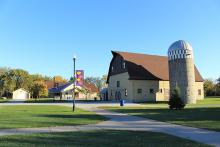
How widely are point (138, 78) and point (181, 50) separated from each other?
1011 centimetres

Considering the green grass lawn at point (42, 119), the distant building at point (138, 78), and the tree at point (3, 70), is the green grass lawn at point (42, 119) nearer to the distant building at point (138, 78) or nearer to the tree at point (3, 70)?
the distant building at point (138, 78)

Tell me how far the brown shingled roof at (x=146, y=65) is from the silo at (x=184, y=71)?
8.52 metres

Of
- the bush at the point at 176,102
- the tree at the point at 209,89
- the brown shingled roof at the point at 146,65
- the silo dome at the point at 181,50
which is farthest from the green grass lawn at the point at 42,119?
the tree at the point at 209,89

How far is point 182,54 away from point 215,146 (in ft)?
136

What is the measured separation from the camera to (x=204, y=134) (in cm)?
1262

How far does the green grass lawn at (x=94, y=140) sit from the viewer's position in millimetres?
10070

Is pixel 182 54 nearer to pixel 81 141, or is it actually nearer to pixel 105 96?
pixel 105 96

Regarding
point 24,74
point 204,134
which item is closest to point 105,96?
point 24,74

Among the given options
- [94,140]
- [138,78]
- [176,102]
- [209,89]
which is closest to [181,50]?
[138,78]

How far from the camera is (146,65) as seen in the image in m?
61.5

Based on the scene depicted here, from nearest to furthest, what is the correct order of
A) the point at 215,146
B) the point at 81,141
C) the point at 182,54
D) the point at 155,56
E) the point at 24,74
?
the point at 215,146 → the point at 81,141 → the point at 182,54 → the point at 155,56 → the point at 24,74

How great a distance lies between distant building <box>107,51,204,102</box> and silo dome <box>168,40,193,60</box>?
332 inches

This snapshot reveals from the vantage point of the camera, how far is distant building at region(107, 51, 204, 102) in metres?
57.5

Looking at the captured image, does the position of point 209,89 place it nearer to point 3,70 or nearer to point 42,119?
point 3,70
